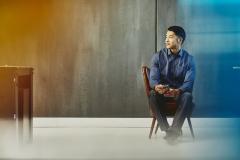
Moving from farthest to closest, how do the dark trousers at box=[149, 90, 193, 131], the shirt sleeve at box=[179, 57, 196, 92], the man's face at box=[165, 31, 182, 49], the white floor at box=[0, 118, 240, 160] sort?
the man's face at box=[165, 31, 182, 49], the shirt sleeve at box=[179, 57, 196, 92], the dark trousers at box=[149, 90, 193, 131], the white floor at box=[0, 118, 240, 160]

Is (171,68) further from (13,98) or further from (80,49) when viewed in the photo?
(13,98)

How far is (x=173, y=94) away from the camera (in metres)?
5.95

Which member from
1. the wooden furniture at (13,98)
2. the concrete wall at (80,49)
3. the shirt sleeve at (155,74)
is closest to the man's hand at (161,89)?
the shirt sleeve at (155,74)

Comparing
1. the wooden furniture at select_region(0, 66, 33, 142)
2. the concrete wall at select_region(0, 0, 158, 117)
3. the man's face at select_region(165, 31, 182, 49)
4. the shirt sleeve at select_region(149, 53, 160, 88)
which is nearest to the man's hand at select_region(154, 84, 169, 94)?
the shirt sleeve at select_region(149, 53, 160, 88)

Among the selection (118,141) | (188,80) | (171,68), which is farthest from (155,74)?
(118,141)

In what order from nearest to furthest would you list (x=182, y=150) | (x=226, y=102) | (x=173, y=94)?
1. (x=182, y=150)
2. (x=173, y=94)
3. (x=226, y=102)

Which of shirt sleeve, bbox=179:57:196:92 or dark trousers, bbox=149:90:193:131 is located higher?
shirt sleeve, bbox=179:57:196:92

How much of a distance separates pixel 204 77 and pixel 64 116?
2080 mm

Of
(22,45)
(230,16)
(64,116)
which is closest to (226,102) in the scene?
(230,16)

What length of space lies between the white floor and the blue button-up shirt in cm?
72

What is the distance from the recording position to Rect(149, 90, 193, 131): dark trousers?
5836 mm

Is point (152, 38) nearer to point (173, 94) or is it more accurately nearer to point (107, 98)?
point (107, 98)

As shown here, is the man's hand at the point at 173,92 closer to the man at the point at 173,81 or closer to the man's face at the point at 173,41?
the man at the point at 173,81

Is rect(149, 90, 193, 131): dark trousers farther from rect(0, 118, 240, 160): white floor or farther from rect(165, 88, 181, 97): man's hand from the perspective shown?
rect(0, 118, 240, 160): white floor
